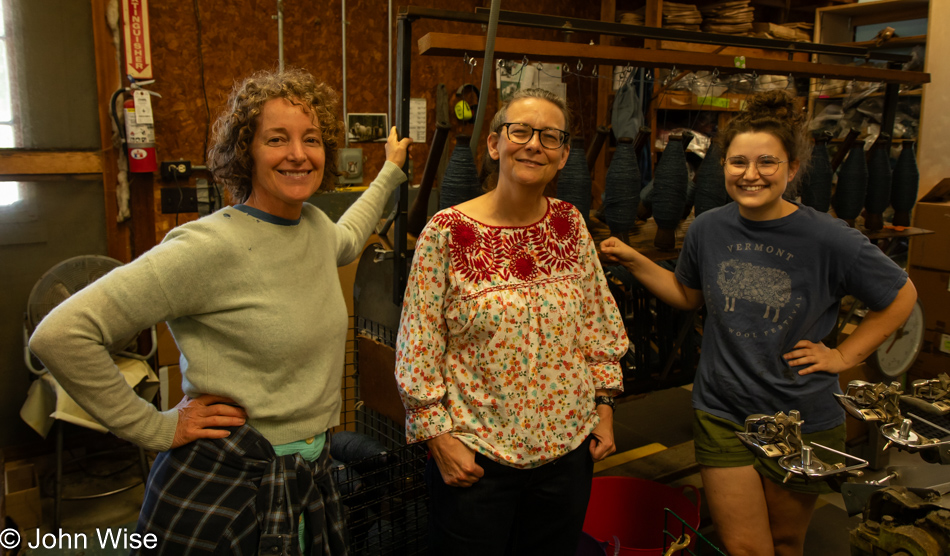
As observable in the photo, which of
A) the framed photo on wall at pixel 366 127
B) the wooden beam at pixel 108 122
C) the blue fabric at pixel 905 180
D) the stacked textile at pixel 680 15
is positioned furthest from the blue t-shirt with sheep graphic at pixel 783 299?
the stacked textile at pixel 680 15

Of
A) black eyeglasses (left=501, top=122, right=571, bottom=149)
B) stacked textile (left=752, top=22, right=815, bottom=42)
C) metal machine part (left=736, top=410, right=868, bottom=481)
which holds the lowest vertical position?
metal machine part (left=736, top=410, right=868, bottom=481)

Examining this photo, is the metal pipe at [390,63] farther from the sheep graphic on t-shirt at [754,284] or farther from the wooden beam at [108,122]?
the sheep graphic on t-shirt at [754,284]

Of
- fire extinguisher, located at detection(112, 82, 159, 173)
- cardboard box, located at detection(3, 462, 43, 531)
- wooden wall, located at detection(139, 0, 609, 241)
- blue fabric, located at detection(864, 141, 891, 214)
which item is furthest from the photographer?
wooden wall, located at detection(139, 0, 609, 241)

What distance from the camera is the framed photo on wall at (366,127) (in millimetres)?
3326

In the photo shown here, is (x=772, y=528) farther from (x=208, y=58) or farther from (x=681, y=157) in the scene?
(x=208, y=58)

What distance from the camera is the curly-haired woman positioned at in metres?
1.00

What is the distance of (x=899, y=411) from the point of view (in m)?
1.15

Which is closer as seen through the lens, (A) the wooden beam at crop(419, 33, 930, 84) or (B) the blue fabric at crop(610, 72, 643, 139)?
(A) the wooden beam at crop(419, 33, 930, 84)

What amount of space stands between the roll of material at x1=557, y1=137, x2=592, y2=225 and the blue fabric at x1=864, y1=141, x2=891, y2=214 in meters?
1.43

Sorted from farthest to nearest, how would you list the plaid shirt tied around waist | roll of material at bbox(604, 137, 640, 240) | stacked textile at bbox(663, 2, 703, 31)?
stacked textile at bbox(663, 2, 703, 31), roll of material at bbox(604, 137, 640, 240), the plaid shirt tied around waist

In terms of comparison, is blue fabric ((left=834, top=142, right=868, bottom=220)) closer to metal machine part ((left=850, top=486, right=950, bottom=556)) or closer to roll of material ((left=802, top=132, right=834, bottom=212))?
roll of material ((left=802, top=132, right=834, bottom=212))

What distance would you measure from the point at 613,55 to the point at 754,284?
71 cm

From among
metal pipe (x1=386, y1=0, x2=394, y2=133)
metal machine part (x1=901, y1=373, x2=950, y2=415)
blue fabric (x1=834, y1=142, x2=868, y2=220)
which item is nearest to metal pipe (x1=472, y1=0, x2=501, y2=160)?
metal machine part (x1=901, y1=373, x2=950, y2=415)

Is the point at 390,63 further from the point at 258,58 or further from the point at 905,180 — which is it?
the point at 905,180
